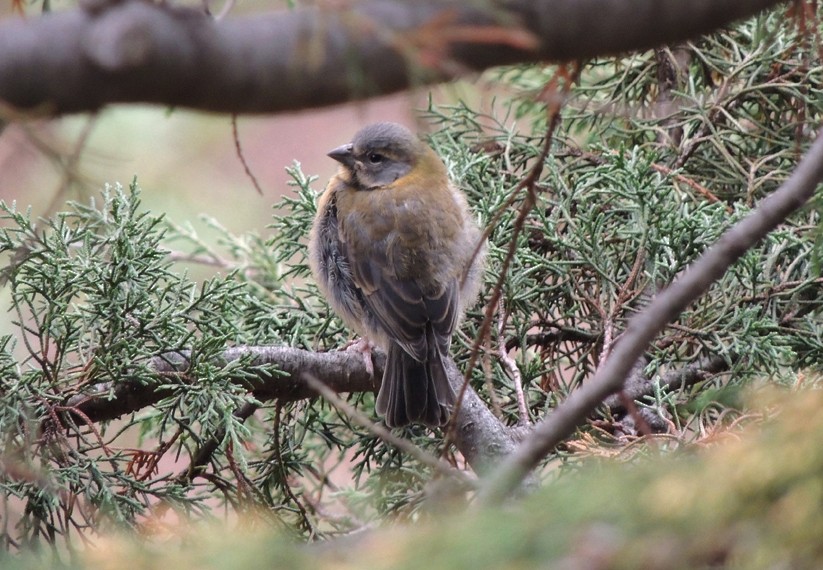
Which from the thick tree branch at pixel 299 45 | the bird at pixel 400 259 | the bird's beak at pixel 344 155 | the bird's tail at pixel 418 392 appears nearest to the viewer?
the thick tree branch at pixel 299 45

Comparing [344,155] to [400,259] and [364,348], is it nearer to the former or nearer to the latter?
[400,259]

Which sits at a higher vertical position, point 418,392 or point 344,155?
point 344,155

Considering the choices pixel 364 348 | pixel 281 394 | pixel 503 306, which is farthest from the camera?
pixel 364 348

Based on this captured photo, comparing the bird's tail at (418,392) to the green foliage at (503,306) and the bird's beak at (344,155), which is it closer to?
the green foliage at (503,306)

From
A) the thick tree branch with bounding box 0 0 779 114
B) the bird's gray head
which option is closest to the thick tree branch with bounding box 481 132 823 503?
the thick tree branch with bounding box 0 0 779 114

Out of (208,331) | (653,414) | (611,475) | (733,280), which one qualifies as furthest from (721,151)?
(611,475)

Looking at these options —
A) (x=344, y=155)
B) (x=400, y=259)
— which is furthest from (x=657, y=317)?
(x=344, y=155)

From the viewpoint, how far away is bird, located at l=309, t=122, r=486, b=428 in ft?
13.5

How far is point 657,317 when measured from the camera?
6.21 ft

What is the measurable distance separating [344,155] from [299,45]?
11.5 ft

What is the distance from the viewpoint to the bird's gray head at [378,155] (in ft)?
17.6

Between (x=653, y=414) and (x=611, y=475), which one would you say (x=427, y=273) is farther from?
(x=611, y=475)

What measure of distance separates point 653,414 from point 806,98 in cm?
172

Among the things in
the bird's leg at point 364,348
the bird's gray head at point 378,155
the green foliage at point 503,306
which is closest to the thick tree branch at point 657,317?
the green foliage at point 503,306
